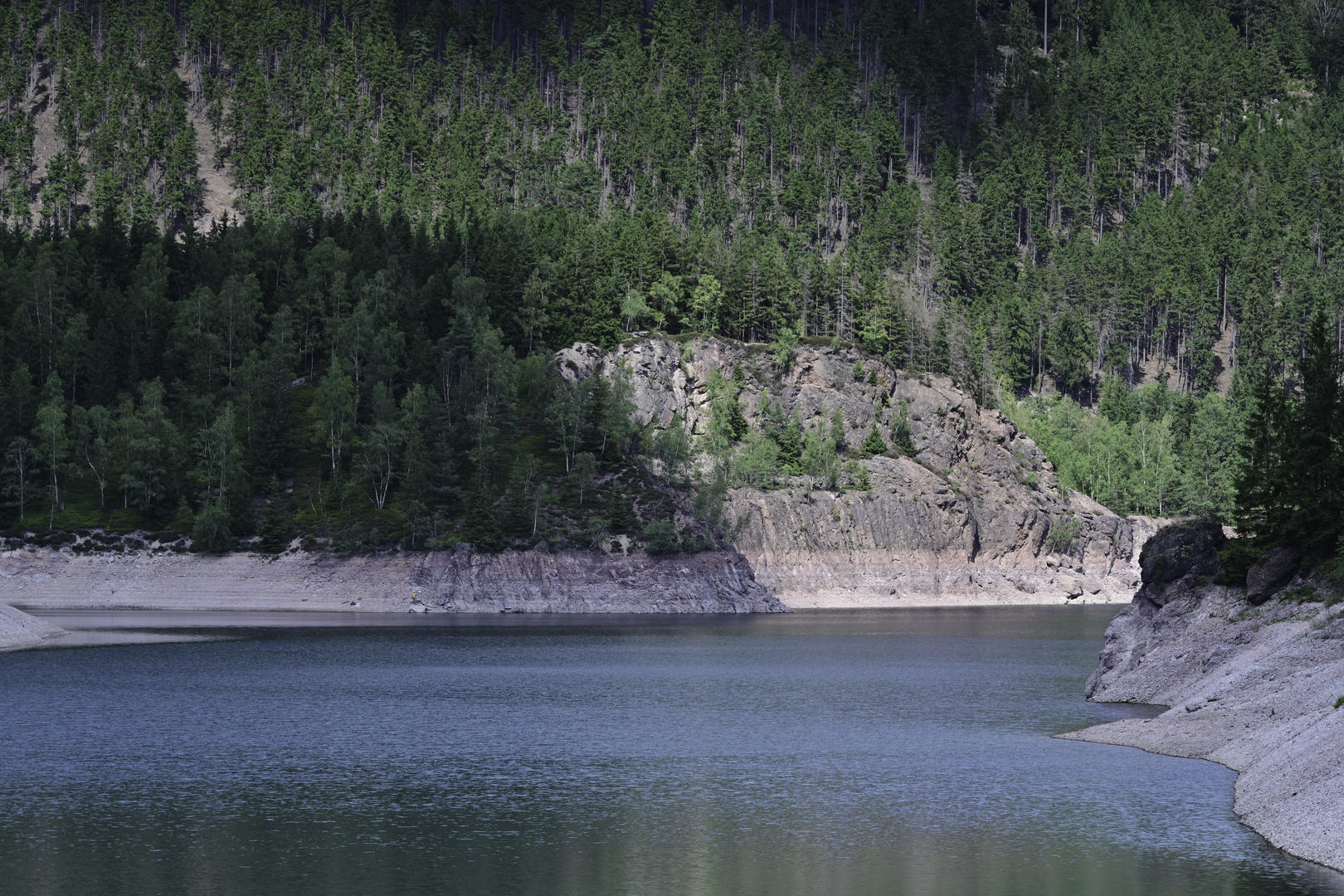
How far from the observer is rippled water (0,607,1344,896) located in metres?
30.6

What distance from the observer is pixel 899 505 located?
166250 millimetres

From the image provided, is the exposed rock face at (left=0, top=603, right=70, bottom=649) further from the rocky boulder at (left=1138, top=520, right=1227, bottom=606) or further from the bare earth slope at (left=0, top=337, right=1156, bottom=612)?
the rocky boulder at (left=1138, top=520, right=1227, bottom=606)

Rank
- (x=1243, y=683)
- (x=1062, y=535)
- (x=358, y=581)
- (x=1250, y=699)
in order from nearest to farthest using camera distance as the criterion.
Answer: (x=1250, y=699)
(x=1243, y=683)
(x=358, y=581)
(x=1062, y=535)

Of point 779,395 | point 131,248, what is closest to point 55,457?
point 131,248

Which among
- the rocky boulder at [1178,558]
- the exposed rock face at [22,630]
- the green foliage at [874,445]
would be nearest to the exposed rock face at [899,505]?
the green foliage at [874,445]

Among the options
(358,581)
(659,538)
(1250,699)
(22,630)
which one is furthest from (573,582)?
(1250,699)

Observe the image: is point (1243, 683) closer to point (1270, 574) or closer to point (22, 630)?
point (1270, 574)

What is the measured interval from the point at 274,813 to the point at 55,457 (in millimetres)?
125309

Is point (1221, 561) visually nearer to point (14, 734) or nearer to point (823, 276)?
point (14, 734)

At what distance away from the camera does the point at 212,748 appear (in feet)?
164

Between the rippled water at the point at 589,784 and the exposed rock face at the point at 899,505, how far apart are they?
75.7m

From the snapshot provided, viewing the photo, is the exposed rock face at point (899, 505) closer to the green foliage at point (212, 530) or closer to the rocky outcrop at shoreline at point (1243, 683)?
the green foliage at point (212, 530)

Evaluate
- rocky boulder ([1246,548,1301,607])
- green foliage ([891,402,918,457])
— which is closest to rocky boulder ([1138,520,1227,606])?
rocky boulder ([1246,548,1301,607])

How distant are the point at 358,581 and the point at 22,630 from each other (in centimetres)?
4476
